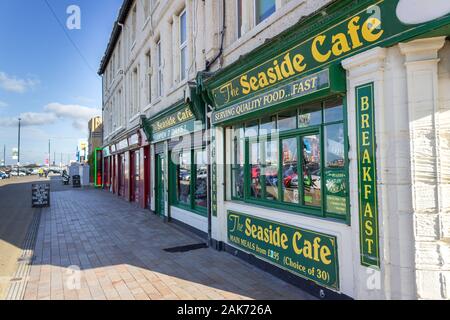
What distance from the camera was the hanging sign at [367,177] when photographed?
3527 millimetres

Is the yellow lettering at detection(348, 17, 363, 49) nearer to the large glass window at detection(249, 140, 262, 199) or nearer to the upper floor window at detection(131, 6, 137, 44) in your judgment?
the large glass window at detection(249, 140, 262, 199)

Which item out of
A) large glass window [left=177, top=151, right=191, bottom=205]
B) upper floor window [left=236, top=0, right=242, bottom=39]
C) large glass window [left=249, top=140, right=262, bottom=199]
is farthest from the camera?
large glass window [left=177, top=151, right=191, bottom=205]

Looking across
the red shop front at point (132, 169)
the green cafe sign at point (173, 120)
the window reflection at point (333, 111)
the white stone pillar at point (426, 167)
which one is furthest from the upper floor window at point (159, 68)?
the white stone pillar at point (426, 167)

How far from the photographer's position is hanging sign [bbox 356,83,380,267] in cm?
353

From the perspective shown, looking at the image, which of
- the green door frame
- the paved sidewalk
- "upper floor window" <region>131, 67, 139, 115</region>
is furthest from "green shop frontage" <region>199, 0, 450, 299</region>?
"upper floor window" <region>131, 67, 139, 115</region>

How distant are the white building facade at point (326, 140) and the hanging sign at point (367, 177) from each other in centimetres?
1

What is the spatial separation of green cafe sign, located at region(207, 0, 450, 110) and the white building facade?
0.05 feet

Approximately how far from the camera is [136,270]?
565 cm

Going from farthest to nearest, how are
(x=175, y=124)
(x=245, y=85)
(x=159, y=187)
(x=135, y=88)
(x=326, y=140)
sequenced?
1. (x=135, y=88)
2. (x=159, y=187)
3. (x=175, y=124)
4. (x=245, y=85)
5. (x=326, y=140)

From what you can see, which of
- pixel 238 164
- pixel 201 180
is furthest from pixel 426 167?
pixel 201 180

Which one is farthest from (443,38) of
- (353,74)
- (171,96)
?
(171,96)

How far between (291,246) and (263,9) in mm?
4316

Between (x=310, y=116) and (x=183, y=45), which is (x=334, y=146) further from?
(x=183, y=45)
